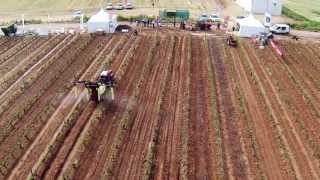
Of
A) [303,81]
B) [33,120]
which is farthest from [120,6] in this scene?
[33,120]

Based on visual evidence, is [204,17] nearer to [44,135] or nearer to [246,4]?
[246,4]

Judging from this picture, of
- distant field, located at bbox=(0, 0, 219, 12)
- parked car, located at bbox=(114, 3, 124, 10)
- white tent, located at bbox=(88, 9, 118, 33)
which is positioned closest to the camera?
white tent, located at bbox=(88, 9, 118, 33)

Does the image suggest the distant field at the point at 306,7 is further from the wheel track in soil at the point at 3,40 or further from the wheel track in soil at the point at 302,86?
the wheel track in soil at the point at 3,40

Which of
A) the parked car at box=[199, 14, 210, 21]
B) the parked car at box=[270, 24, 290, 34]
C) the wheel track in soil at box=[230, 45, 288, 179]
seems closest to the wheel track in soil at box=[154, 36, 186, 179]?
the wheel track in soil at box=[230, 45, 288, 179]

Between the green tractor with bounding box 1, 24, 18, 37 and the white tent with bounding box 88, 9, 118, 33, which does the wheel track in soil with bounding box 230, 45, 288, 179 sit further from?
the green tractor with bounding box 1, 24, 18, 37

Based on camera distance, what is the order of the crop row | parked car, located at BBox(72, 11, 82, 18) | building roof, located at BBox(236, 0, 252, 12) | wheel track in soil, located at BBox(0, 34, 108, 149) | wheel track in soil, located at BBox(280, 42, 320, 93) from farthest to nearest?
1. building roof, located at BBox(236, 0, 252, 12)
2. parked car, located at BBox(72, 11, 82, 18)
3. the crop row
4. wheel track in soil, located at BBox(280, 42, 320, 93)
5. wheel track in soil, located at BBox(0, 34, 108, 149)

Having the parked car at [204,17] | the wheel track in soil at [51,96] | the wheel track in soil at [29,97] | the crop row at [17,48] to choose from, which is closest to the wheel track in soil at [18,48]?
the crop row at [17,48]
